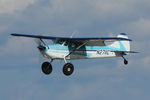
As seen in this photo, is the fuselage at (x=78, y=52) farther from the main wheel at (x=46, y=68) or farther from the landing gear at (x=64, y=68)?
the main wheel at (x=46, y=68)

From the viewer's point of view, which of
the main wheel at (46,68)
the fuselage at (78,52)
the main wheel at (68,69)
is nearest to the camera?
the fuselage at (78,52)

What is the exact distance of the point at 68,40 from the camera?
3791 cm

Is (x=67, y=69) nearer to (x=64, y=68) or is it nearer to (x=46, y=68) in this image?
(x=64, y=68)

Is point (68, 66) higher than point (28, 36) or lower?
lower

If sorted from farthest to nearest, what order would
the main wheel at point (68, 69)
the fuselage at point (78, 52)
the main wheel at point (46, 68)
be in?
the main wheel at point (46, 68)
the main wheel at point (68, 69)
the fuselage at point (78, 52)

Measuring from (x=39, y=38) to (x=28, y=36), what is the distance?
169cm

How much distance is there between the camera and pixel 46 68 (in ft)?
124

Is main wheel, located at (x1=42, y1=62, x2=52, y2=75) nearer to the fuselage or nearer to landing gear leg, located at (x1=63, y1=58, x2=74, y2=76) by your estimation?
the fuselage

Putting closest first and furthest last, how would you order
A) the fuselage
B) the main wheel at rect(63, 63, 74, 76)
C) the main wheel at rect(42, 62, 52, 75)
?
the fuselage < the main wheel at rect(63, 63, 74, 76) < the main wheel at rect(42, 62, 52, 75)

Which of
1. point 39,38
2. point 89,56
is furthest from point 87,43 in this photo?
point 39,38

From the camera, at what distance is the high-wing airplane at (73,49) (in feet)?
120

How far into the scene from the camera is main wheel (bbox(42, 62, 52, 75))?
124ft

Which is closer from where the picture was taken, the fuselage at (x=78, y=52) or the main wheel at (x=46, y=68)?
the fuselage at (x=78, y=52)

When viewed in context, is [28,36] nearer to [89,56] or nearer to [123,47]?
[89,56]
